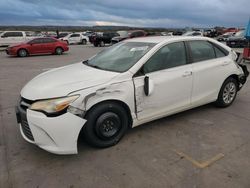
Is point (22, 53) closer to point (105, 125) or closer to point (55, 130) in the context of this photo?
point (105, 125)

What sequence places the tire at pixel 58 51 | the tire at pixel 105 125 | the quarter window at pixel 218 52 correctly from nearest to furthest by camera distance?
1. the tire at pixel 105 125
2. the quarter window at pixel 218 52
3. the tire at pixel 58 51

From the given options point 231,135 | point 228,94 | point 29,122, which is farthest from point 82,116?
point 228,94

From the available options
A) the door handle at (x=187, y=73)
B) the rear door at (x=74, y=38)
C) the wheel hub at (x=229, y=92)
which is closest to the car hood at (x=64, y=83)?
the door handle at (x=187, y=73)

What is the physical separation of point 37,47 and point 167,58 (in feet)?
49.6

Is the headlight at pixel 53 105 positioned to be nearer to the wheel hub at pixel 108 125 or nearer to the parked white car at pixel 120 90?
the parked white car at pixel 120 90

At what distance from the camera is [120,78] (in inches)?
125

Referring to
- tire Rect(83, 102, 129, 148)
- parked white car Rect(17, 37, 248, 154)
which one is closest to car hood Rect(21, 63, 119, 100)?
parked white car Rect(17, 37, 248, 154)

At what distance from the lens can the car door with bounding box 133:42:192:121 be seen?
340 centimetres

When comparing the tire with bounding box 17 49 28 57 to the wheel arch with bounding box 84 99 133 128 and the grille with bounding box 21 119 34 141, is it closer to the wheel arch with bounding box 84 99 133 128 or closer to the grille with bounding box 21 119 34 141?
the grille with bounding box 21 119 34 141

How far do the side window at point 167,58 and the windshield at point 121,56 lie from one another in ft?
0.57

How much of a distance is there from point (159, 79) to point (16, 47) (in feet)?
49.3

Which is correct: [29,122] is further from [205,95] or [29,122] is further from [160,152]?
[205,95]

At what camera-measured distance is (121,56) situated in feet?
12.6

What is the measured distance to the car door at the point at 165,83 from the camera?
134 inches
